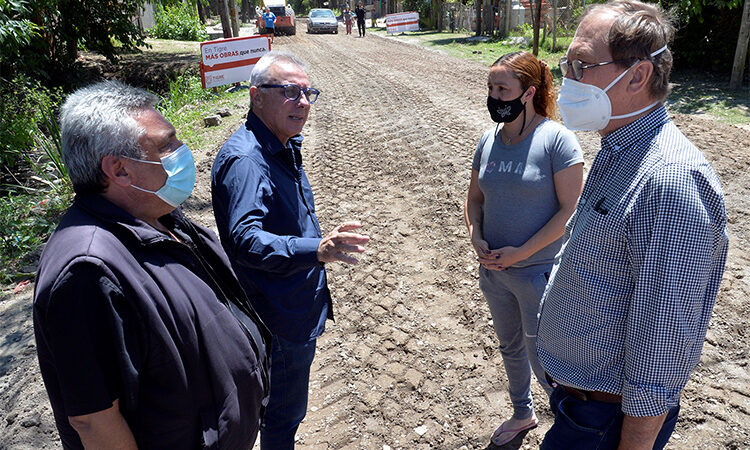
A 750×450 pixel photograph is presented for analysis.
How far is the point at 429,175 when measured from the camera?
7387 mm

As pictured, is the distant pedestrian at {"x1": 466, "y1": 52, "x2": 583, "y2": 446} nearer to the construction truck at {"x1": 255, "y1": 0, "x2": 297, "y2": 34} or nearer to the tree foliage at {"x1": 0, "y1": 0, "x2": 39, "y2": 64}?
the tree foliage at {"x1": 0, "y1": 0, "x2": 39, "y2": 64}

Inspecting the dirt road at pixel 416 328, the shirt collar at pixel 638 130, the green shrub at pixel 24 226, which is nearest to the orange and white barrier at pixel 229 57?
the dirt road at pixel 416 328

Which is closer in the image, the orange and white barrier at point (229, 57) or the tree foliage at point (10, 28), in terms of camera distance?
the tree foliage at point (10, 28)

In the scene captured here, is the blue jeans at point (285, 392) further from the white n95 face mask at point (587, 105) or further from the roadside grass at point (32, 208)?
the roadside grass at point (32, 208)

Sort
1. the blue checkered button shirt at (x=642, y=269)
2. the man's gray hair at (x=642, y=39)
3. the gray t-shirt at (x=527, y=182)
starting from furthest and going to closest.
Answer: the gray t-shirt at (x=527, y=182), the man's gray hair at (x=642, y=39), the blue checkered button shirt at (x=642, y=269)

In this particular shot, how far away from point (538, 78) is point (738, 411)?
235 cm

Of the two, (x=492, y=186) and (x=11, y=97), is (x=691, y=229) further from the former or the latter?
(x=11, y=97)

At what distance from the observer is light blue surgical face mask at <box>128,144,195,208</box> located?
6.22ft

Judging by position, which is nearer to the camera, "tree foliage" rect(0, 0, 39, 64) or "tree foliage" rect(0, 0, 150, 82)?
"tree foliage" rect(0, 0, 39, 64)

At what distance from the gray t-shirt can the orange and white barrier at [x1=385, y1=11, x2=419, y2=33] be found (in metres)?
31.7

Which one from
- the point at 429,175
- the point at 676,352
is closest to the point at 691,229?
the point at 676,352

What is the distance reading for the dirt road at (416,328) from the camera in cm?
330

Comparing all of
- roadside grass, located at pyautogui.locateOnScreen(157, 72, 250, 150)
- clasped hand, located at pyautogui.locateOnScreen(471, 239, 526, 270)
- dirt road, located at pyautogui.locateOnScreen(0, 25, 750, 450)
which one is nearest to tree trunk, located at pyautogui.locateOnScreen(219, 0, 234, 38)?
roadside grass, located at pyautogui.locateOnScreen(157, 72, 250, 150)

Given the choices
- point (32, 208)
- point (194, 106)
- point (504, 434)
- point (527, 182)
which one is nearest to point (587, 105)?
point (527, 182)
